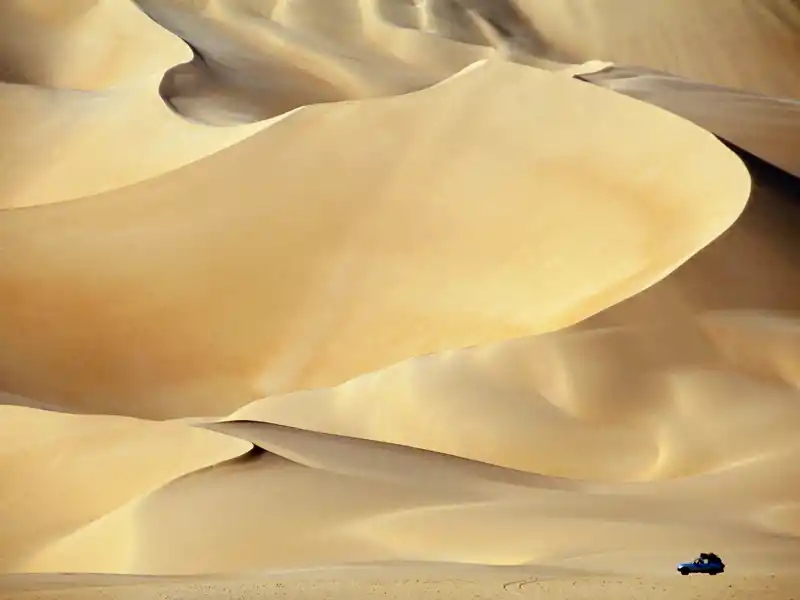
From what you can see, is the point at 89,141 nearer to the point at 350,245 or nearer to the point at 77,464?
the point at 350,245

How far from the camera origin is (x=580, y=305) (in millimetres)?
10047

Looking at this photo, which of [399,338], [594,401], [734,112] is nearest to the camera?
[594,401]

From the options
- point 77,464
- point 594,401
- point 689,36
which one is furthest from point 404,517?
point 689,36

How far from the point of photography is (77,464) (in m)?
7.33

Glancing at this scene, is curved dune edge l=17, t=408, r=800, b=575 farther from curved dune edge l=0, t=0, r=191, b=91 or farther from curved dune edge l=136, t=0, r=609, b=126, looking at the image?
curved dune edge l=0, t=0, r=191, b=91

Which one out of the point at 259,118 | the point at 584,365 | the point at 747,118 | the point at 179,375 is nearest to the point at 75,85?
the point at 259,118

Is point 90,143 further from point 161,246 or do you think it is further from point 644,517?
point 644,517

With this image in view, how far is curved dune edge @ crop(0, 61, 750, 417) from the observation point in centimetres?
1043

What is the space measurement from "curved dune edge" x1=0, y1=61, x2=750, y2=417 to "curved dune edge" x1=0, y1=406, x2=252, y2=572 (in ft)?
7.20

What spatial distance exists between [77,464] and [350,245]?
15.4 ft

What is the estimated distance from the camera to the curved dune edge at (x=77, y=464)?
6711 millimetres

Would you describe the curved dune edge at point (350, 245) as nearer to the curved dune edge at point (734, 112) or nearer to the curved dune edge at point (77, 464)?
the curved dune edge at point (734, 112)

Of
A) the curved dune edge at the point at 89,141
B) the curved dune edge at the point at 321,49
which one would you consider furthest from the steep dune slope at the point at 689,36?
the curved dune edge at the point at 89,141

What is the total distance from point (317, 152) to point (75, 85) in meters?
7.25
